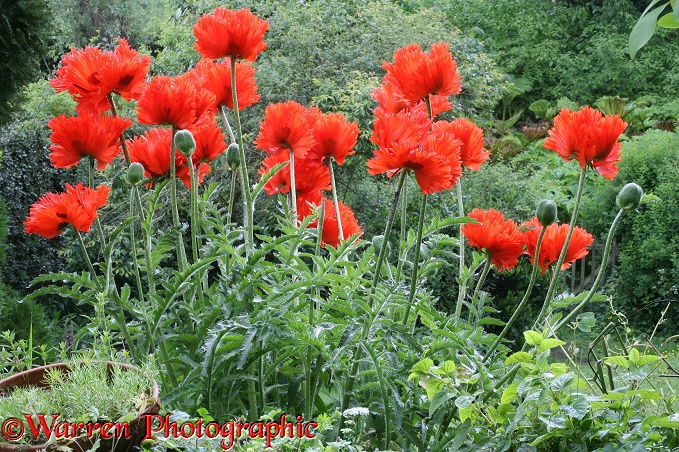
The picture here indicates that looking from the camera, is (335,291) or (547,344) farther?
(335,291)

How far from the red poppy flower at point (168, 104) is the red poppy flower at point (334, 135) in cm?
29

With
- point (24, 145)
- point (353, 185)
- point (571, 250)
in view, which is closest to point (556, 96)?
point (353, 185)

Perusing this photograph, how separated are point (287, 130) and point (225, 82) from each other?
205mm

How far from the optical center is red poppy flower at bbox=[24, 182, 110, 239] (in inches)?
56.9

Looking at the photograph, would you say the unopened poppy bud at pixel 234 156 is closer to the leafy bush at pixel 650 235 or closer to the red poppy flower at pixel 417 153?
the red poppy flower at pixel 417 153

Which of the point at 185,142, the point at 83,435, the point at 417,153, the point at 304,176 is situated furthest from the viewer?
the point at 304,176

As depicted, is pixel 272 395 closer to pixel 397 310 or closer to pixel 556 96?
pixel 397 310

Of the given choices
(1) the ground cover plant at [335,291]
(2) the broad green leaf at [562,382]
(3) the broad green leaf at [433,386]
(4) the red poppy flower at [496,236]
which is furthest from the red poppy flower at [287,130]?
(2) the broad green leaf at [562,382]

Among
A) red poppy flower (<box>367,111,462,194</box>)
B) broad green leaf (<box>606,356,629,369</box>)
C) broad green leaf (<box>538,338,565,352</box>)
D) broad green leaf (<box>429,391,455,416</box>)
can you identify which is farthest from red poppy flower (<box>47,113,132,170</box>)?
broad green leaf (<box>606,356,629,369</box>)

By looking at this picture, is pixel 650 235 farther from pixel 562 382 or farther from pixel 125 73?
pixel 125 73

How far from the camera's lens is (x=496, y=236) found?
1.55 metres

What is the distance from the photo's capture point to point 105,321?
4.99 feet

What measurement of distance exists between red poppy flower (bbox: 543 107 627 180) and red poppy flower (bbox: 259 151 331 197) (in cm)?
55

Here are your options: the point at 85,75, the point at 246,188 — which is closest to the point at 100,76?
the point at 85,75
